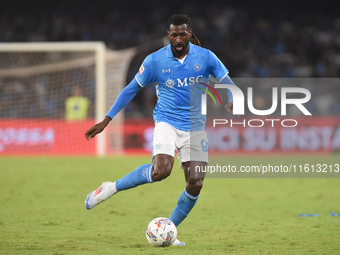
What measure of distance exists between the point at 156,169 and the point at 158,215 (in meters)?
2.18

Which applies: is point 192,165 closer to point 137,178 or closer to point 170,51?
point 137,178

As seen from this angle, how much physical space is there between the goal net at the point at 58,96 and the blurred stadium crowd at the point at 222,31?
3142mm

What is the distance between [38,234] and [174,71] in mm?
2218

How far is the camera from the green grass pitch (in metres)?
5.40

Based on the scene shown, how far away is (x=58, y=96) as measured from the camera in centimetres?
1720

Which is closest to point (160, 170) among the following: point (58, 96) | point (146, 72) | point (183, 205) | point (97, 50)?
point (183, 205)

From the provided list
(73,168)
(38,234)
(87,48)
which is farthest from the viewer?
(87,48)

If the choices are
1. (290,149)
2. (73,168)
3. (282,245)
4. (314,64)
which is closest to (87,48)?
(73,168)

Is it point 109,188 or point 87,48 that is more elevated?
point 87,48

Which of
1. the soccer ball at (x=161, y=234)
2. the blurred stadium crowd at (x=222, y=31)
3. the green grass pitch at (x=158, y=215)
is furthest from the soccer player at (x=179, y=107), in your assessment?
the blurred stadium crowd at (x=222, y=31)

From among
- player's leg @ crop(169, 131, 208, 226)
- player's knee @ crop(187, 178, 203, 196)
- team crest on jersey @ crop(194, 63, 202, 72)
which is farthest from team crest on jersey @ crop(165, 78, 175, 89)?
player's knee @ crop(187, 178, 203, 196)

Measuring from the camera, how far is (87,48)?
16.0 meters

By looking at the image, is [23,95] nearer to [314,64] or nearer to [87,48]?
[87,48]

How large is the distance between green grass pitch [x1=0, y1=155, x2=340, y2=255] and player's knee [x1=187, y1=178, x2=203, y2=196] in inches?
19.5
